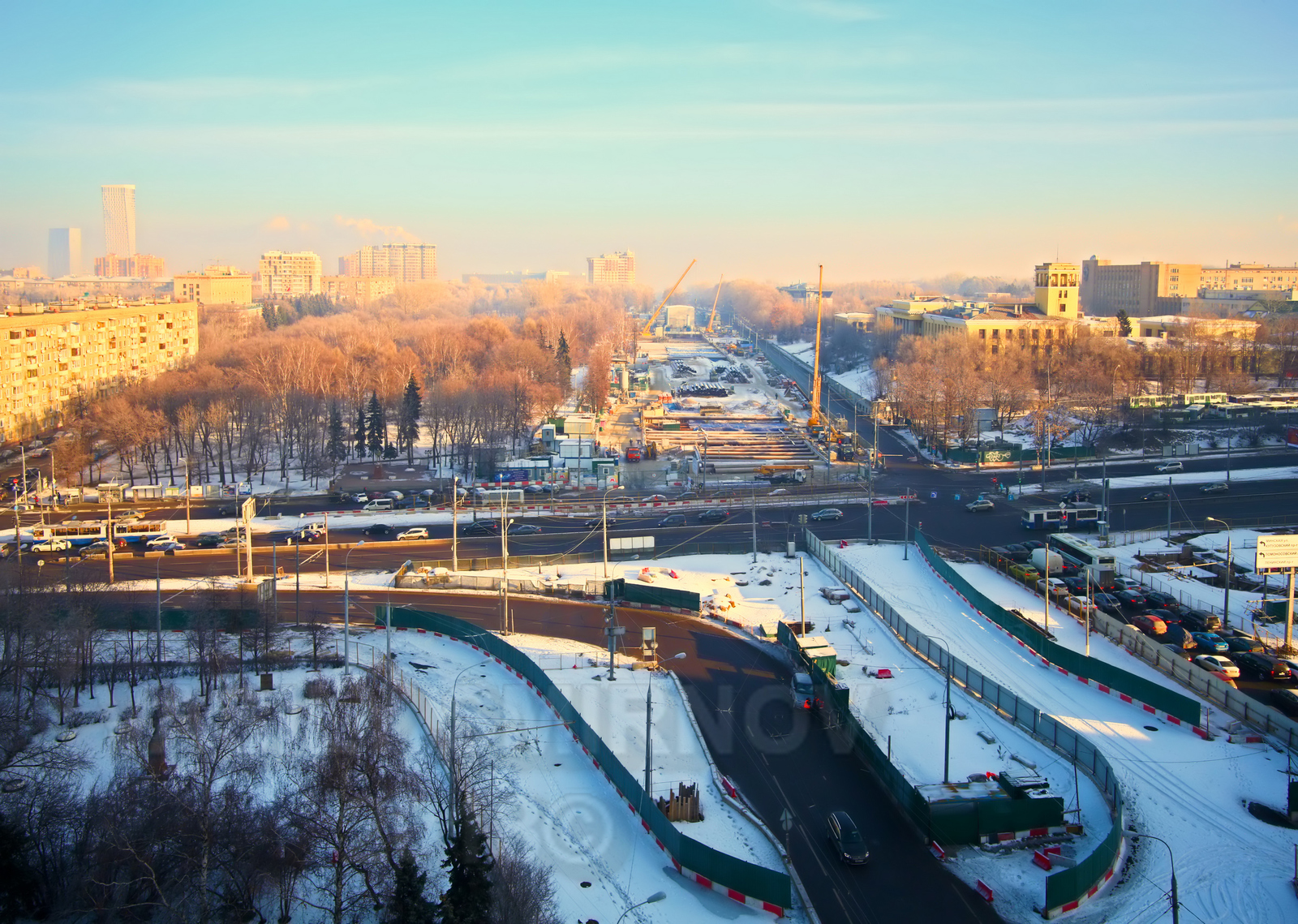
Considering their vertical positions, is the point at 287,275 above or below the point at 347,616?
above

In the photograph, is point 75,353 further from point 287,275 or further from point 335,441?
point 287,275

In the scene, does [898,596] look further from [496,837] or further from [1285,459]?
[1285,459]

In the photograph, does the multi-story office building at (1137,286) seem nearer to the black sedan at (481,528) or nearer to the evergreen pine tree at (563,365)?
the evergreen pine tree at (563,365)

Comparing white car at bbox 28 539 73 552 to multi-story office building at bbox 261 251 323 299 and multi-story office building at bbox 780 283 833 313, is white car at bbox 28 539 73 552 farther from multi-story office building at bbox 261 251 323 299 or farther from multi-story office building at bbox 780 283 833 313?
multi-story office building at bbox 261 251 323 299

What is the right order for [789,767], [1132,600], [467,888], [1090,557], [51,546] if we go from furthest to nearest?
1. [51,546]
2. [1090,557]
3. [1132,600]
4. [789,767]
5. [467,888]

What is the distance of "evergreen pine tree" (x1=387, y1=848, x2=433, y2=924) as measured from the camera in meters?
10.2

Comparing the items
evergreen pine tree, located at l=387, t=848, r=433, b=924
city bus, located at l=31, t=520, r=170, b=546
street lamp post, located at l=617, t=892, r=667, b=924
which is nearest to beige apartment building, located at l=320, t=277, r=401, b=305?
city bus, located at l=31, t=520, r=170, b=546

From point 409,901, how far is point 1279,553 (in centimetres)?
1767

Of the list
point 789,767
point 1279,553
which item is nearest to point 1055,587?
point 1279,553

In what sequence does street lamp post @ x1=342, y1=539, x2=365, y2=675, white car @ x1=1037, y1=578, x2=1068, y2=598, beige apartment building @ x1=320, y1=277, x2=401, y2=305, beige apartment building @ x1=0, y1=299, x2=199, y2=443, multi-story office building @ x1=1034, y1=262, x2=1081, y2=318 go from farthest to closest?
beige apartment building @ x1=320, y1=277, x2=401, y2=305
multi-story office building @ x1=1034, y1=262, x2=1081, y2=318
beige apartment building @ x1=0, y1=299, x2=199, y2=443
white car @ x1=1037, y1=578, x2=1068, y2=598
street lamp post @ x1=342, y1=539, x2=365, y2=675

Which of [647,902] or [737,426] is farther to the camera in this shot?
[737,426]

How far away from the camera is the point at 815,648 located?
1830cm

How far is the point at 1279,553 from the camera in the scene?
65.7 feet

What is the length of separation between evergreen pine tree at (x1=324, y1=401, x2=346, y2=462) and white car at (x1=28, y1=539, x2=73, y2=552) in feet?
40.4
